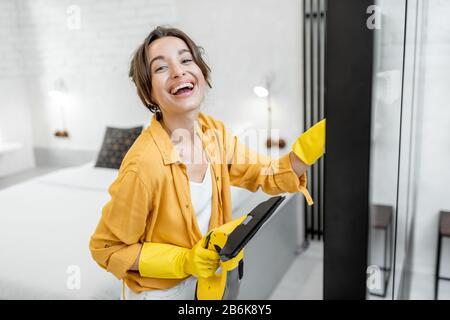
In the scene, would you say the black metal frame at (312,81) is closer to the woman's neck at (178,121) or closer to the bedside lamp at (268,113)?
the bedside lamp at (268,113)

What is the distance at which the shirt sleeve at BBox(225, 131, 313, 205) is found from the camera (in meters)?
0.52

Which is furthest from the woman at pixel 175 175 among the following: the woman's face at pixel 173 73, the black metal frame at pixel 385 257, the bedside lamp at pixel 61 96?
the bedside lamp at pixel 61 96

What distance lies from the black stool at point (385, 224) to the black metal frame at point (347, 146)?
0.04 m

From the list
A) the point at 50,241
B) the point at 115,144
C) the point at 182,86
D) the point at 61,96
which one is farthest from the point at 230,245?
the point at 50,241

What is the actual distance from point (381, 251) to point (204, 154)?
250mm

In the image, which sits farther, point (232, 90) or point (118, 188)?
point (232, 90)

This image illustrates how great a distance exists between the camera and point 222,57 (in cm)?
57

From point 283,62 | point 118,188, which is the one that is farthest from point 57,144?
point 283,62

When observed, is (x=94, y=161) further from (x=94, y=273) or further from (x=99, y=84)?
(x=94, y=273)

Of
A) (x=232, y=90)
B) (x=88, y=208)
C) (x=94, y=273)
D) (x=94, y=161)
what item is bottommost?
(x=94, y=273)

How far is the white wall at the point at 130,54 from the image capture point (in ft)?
1.85

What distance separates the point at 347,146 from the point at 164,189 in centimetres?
22

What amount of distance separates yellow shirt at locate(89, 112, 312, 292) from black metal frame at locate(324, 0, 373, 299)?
0.13 metres
